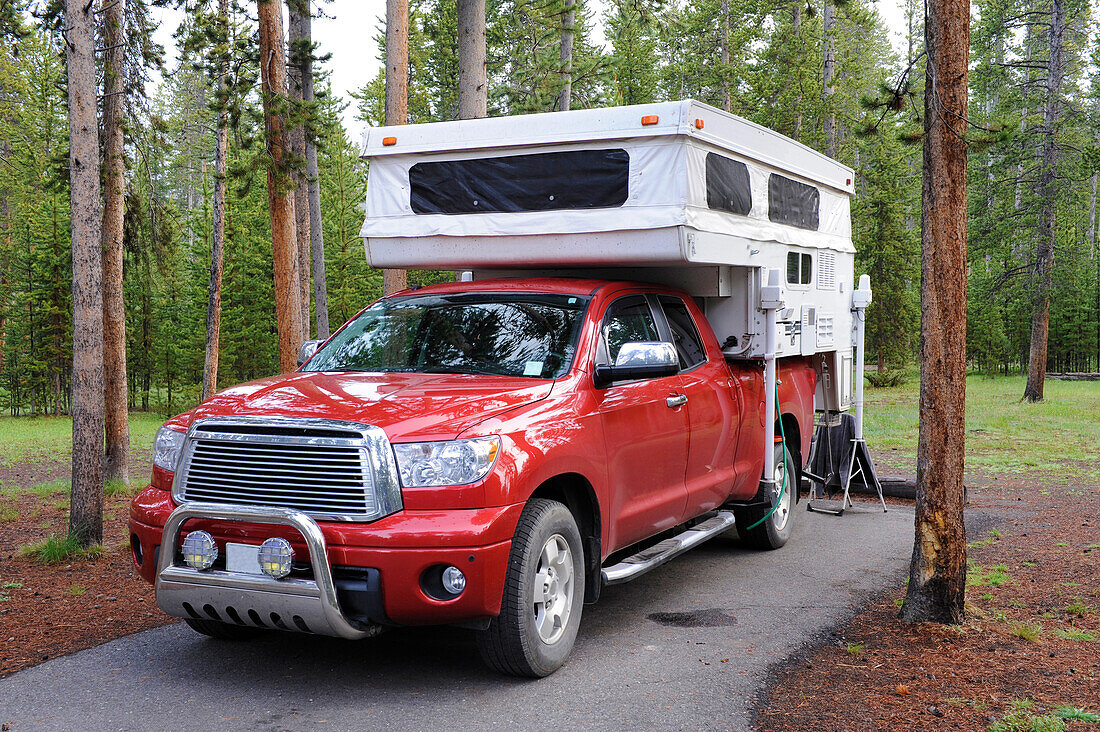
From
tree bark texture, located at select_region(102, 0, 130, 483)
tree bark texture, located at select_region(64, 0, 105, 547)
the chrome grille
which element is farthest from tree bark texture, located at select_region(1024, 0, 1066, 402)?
the chrome grille

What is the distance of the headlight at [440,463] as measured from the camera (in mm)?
4477

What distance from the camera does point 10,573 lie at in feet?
25.0

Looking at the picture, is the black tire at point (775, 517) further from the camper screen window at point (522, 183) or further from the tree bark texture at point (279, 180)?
the tree bark texture at point (279, 180)

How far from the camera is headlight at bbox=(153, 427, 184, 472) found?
16.6 feet

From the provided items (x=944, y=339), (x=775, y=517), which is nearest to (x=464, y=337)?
(x=944, y=339)

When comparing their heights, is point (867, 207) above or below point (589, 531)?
above

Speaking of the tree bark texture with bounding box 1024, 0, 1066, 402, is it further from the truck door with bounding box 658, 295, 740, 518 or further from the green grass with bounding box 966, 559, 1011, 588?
the truck door with bounding box 658, 295, 740, 518

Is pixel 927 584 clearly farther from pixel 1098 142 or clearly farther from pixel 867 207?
pixel 1098 142

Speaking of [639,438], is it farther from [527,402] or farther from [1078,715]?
[1078,715]

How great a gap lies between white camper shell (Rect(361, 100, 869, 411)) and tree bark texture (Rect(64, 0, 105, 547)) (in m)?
2.37

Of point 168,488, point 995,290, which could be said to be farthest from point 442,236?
point 995,290

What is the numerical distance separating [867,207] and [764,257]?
90.2 ft

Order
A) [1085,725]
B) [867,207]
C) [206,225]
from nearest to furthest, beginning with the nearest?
[1085,725] < [206,225] < [867,207]

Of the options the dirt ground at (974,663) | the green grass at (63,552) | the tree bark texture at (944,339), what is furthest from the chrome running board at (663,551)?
the green grass at (63,552)
